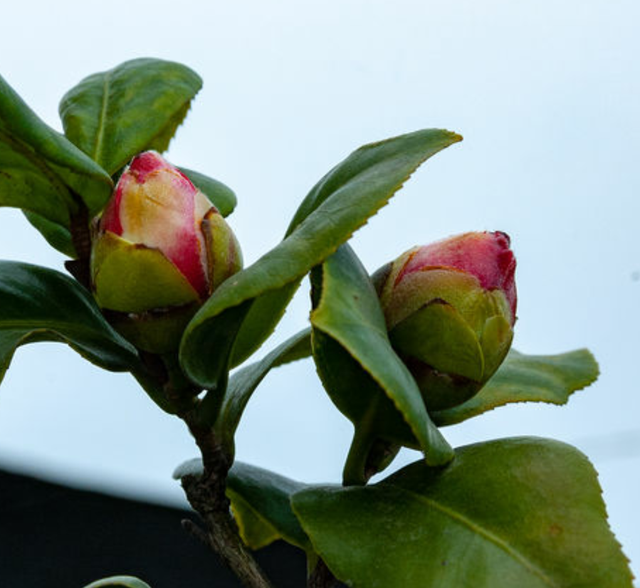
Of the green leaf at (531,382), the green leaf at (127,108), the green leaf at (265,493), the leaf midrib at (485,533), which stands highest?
the green leaf at (127,108)

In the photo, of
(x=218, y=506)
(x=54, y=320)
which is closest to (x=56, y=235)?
(x=54, y=320)

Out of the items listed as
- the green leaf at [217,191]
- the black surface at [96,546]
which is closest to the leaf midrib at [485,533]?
the green leaf at [217,191]

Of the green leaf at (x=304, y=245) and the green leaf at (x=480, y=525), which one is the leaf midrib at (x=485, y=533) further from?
the green leaf at (x=304, y=245)

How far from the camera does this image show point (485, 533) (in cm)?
66

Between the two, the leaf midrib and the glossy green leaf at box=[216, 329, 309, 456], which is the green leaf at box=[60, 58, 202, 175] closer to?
the glossy green leaf at box=[216, 329, 309, 456]

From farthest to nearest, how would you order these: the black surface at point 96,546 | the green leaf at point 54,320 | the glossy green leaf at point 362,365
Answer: the black surface at point 96,546 → the green leaf at point 54,320 → the glossy green leaf at point 362,365

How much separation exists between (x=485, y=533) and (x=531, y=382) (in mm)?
197

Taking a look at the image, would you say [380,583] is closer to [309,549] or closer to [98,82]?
[309,549]

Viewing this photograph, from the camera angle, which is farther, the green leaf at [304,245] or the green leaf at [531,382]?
the green leaf at [531,382]

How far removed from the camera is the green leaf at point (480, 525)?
0.63m

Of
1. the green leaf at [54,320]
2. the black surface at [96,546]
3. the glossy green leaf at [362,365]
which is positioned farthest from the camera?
the black surface at [96,546]

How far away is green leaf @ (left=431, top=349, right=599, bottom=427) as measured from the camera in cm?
76

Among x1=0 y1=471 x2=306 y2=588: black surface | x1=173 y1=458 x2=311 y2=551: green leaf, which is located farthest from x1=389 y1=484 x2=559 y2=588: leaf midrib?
x1=0 y1=471 x2=306 y2=588: black surface

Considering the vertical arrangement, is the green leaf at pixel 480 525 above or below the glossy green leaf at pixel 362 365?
below
